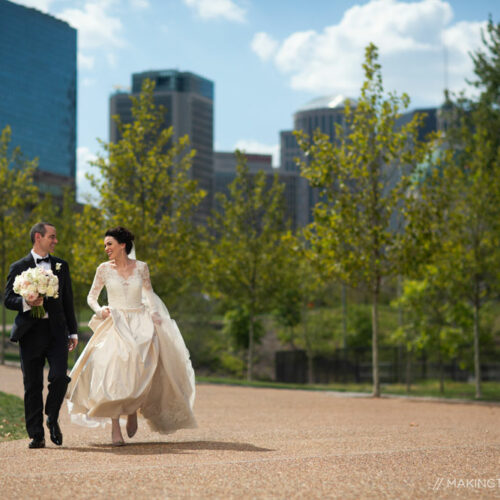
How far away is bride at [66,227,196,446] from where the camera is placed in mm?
8484

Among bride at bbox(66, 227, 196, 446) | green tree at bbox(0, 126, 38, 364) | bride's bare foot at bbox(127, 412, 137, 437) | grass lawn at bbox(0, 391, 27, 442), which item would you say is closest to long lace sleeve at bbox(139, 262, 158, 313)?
bride at bbox(66, 227, 196, 446)

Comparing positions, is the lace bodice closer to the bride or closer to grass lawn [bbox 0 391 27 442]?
the bride

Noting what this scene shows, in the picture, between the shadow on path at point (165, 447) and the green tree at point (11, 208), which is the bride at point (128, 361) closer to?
the shadow on path at point (165, 447)

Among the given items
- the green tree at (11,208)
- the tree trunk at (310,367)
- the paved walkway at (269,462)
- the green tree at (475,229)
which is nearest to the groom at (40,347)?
the paved walkway at (269,462)

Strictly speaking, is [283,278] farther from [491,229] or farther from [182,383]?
[182,383]

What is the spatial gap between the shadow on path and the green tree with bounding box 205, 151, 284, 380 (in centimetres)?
2122

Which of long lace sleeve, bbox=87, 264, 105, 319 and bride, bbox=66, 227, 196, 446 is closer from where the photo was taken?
bride, bbox=66, 227, 196, 446

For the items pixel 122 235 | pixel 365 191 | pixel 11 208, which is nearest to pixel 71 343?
pixel 122 235

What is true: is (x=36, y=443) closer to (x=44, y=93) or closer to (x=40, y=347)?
(x=40, y=347)

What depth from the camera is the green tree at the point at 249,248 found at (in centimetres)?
3062

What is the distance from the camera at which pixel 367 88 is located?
21484 millimetres

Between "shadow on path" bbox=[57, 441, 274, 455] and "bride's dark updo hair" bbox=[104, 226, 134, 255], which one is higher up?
"bride's dark updo hair" bbox=[104, 226, 134, 255]

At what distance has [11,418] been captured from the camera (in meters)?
12.5

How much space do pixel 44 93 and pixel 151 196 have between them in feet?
193
